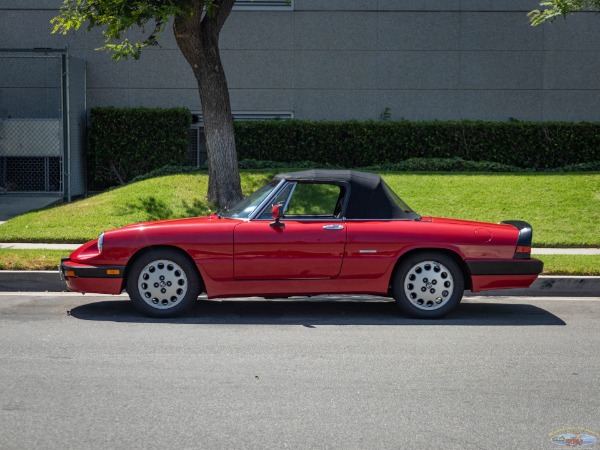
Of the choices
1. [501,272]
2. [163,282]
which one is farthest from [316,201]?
[501,272]

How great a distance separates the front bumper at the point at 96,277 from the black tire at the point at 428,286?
2.54 meters

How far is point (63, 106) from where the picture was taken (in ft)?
60.5

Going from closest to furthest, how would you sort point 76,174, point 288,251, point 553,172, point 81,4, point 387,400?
point 387,400 → point 288,251 → point 81,4 → point 553,172 → point 76,174

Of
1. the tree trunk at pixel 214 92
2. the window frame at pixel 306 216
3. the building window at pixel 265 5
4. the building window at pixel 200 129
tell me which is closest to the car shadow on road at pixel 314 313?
the window frame at pixel 306 216

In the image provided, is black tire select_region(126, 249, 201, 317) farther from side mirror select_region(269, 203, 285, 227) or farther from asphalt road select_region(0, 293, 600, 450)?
side mirror select_region(269, 203, 285, 227)

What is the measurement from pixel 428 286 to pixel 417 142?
422 inches

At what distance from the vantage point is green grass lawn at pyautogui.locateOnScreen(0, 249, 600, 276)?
34.7 feet

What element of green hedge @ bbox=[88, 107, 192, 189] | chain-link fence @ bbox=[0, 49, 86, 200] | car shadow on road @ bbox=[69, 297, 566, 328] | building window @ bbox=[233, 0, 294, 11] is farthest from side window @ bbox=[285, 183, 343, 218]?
building window @ bbox=[233, 0, 294, 11]

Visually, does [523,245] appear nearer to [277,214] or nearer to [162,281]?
[277,214]

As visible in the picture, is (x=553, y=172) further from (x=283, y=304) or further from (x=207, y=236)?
(x=207, y=236)

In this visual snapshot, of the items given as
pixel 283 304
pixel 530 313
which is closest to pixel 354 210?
pixel 283 304

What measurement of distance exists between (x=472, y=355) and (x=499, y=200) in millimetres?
8419

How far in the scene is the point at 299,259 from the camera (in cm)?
855

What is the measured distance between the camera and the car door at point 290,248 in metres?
8.53
